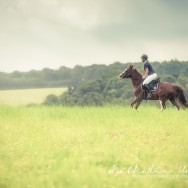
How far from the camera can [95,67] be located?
9781cm

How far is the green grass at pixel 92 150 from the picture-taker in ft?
27.5

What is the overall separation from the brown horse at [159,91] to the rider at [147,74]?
287 mm

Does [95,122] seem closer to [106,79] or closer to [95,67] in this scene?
[106,79]

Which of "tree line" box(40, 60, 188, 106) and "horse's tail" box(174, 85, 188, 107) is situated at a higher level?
"horse's tail" box(174, 85, 188, 107)

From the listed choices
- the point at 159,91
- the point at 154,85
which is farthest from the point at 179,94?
the point at 154,85

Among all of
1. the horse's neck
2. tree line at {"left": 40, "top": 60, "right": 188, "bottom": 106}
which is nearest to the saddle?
the horse's neck

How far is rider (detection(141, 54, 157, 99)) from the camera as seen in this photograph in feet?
56.6

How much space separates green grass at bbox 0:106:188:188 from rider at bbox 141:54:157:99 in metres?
1.39

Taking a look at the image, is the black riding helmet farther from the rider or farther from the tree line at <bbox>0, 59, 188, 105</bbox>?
the tree line at <bbox>0, 59, 188, 105</bbox>

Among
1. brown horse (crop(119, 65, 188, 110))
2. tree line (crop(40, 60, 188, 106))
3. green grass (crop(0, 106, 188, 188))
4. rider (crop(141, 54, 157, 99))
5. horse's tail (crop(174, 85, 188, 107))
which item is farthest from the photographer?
tree line (crop(40, 60, 188, 106))

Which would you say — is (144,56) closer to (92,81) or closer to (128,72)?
(128,72)

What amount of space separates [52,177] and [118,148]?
3055 millimetres

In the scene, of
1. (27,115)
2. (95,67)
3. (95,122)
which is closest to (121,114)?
(95,122)

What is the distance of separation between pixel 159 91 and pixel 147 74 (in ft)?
4.89
